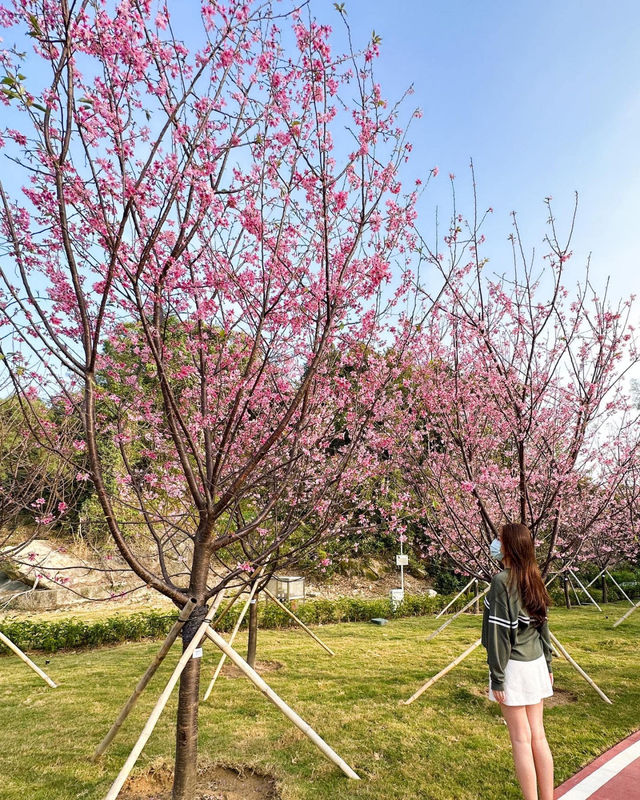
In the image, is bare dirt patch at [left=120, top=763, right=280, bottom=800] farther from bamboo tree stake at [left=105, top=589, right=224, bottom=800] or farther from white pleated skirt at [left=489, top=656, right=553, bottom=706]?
white pleated skirt at [left=489, top=656, right=553, bottom=706]

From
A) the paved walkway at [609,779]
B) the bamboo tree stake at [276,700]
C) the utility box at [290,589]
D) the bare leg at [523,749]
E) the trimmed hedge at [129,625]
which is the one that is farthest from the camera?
the utility box at [290,589]

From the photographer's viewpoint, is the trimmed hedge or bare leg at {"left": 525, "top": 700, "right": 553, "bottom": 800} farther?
the trimmed hedge

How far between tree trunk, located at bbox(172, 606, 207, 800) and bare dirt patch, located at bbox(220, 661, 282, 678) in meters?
3.60

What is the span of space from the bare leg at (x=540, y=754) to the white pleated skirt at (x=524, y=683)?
11 centimetres

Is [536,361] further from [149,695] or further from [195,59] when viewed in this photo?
[149,695]

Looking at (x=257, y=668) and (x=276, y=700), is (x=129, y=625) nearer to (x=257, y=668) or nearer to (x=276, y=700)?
(x=257, y=668)

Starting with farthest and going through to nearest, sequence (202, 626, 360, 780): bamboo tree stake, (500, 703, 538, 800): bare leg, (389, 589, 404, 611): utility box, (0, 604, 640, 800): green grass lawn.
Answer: (389, 589, 404, 611): utility box, (0, 604, 640, 800): green grass lawn, (202, 626, 360, 780): bamboo tree stake, (500, 703, 538, 800): bare leg

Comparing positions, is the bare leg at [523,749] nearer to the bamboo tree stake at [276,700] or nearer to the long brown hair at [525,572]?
the long brown hair at [525,572]

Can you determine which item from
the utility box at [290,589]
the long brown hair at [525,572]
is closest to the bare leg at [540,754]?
the long brown hair at [525,572]

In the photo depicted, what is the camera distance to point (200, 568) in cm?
328

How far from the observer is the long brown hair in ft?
9.78

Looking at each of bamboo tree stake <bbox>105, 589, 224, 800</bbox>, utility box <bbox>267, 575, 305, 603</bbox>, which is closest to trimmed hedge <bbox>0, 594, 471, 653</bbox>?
utility box <bbox>267, 575, 305, 603</bbox>

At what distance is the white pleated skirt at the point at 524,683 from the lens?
2.81 meters

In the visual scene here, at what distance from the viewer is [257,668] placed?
22.5ft
